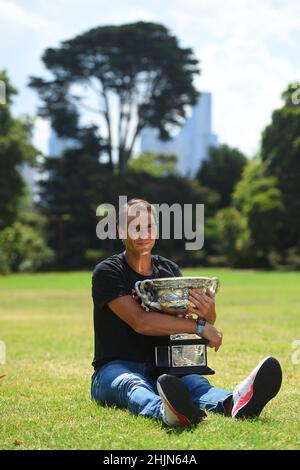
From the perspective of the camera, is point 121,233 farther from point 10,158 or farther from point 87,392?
point 10,158

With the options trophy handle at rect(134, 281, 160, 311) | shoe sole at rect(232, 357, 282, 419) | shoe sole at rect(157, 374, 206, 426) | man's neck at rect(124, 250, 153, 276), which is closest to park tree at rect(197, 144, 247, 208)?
man's neck at rect(124, 250, 153, 276)

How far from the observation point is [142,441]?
4074 mm

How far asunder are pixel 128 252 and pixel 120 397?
1.01m

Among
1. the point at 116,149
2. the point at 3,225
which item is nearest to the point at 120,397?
the point at 3,225

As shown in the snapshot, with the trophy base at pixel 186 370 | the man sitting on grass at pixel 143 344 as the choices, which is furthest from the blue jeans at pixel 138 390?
the trophy base at pixel 186 370

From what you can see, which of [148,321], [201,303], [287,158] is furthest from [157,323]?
[287,158]

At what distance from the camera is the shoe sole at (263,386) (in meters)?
4.52

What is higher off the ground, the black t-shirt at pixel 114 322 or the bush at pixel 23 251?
the black t-shirt at pixel 114 322

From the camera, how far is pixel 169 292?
4812 mm

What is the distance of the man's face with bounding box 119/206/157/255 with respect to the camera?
16.7 ft

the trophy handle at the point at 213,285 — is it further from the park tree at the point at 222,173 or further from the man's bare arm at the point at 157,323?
the park tree at the point at 222,173

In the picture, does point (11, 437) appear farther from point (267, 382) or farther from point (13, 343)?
point (13, 343)

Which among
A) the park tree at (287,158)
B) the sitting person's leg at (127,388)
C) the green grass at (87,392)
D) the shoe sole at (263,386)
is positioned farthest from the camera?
the park tree at (287,158)

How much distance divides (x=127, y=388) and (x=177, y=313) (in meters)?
0.60
